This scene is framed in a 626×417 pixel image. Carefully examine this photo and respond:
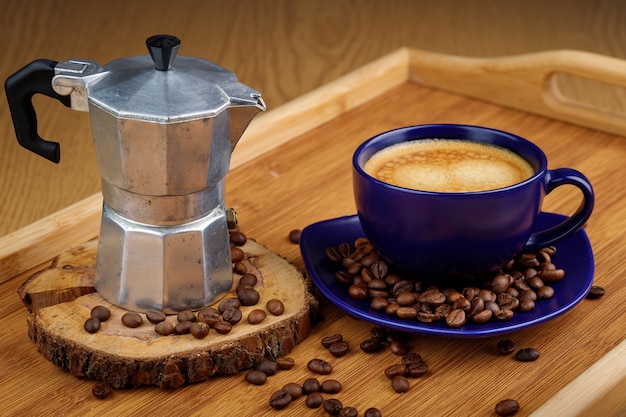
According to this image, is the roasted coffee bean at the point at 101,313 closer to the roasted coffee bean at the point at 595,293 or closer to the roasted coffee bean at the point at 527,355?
the roasted coffee bean at the point at 527,355

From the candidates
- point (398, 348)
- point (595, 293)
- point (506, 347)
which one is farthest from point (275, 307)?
point (595, 293)

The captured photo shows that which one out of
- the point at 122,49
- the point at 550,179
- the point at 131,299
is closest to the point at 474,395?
the point at 550,179

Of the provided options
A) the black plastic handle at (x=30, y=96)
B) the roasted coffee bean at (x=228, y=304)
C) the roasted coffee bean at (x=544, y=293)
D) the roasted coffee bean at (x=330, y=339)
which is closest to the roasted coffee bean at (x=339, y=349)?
the roasted coffee bean at (x=330, y=339)

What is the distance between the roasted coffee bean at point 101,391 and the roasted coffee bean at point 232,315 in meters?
0.13

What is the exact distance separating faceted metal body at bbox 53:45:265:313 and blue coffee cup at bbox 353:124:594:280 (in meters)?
0.16

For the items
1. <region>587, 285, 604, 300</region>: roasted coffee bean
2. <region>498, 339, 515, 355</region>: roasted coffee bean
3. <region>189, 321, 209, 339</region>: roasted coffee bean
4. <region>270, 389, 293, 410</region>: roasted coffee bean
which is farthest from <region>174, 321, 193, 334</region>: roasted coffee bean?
<region>587, 285, 604, 300</region>: roasted coffee bean

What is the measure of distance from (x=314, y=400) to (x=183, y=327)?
152 millimetres

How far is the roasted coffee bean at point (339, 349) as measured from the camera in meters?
1.09

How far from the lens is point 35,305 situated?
1.12 meters

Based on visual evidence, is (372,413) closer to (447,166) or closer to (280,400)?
(280,400)

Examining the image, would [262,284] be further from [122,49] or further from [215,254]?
[122,49]

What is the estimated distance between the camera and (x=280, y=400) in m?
1.01

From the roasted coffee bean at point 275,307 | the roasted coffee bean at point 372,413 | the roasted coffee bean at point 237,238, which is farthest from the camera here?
the roasted coffee bean at point 237,238

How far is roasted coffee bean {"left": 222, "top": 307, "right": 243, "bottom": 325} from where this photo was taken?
107 cm
